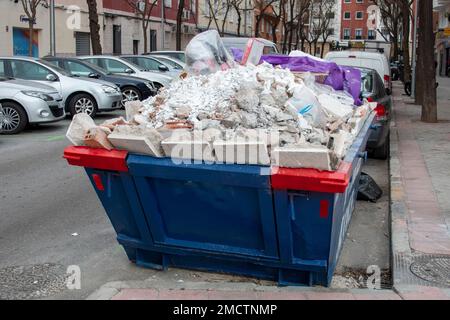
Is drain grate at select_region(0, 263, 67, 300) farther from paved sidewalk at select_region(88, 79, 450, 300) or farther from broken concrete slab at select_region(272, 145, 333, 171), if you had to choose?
broken concrete slab at select_region(272, 145, 333, 171)

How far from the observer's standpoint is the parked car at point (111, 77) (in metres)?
16.4

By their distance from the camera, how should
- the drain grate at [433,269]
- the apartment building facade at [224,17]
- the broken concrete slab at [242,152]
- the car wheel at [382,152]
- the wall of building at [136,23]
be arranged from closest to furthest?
the broken concrete slab at [242,152] < the drain grate at [433,269] < the car wheel at [382,152] < the wall of building at [136,23] < the apartment building facade at [224,17]

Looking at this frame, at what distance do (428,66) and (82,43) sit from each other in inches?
870

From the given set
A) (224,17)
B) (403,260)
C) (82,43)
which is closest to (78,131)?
(403,260)

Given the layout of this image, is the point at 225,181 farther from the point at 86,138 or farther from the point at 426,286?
the point at 426,286

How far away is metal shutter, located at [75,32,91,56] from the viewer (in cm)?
3142

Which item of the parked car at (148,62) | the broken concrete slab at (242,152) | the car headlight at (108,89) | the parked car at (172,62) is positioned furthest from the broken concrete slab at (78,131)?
the parked car at (172,62)

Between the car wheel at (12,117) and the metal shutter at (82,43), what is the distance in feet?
65.5

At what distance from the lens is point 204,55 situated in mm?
5227

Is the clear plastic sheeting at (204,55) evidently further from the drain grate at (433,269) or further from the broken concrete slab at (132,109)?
the drain grate at (433,269)

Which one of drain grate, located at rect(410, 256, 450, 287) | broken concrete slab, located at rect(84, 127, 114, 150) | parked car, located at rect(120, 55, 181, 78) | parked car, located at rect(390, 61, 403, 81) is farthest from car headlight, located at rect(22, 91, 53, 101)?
parked car, located at rect(390, 61, 403, 81)

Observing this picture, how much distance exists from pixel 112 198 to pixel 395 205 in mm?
3478
